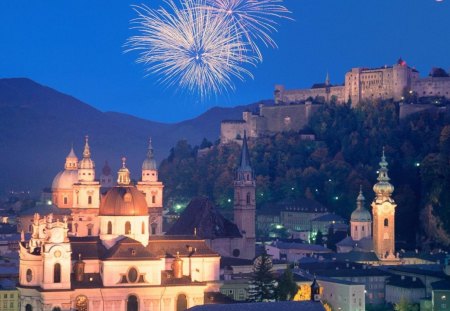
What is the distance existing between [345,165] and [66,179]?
112ft

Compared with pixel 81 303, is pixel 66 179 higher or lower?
higher

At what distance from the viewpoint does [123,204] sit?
73.9 metres

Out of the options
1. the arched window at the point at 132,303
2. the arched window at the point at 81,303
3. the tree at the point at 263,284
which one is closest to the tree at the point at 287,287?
the tree at the point at 263,284

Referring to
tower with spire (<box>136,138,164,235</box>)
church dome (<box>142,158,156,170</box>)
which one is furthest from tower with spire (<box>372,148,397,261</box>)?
church dome (<box>142,158,156,170</box>)

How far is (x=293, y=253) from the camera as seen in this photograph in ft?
345

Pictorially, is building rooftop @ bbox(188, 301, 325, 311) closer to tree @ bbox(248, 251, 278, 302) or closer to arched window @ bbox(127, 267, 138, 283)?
arched window @ bbox(127, 267, 138, 283)

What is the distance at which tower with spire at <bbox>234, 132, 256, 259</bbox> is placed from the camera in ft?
295

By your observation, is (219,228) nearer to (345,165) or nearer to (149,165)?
(149,165)

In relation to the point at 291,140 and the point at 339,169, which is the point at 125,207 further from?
the point at 291,140

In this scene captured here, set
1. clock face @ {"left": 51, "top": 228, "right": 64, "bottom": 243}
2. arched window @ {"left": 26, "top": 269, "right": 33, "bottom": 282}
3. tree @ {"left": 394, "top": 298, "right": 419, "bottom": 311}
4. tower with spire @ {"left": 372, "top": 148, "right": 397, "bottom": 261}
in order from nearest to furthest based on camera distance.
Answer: clock face @ {"left": 51, "top": 228, "right": 64, "bottom": 243}
arched window @ {"left": 26, "top": 269, "right": 33, "bottom": 282}
tree @ {"left": 394, "top": 298, "right": 419, "bottom": 311}
tower with spire @ {"left": 372, "top": 148, "right": 397, "bottom": 261}

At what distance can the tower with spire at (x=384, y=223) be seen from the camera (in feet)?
341

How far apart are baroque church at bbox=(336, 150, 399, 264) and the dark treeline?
5.90 metres

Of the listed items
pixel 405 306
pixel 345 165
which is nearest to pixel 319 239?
pixel 345 165

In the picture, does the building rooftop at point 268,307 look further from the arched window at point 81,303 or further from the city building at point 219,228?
the city building at point 219,228
